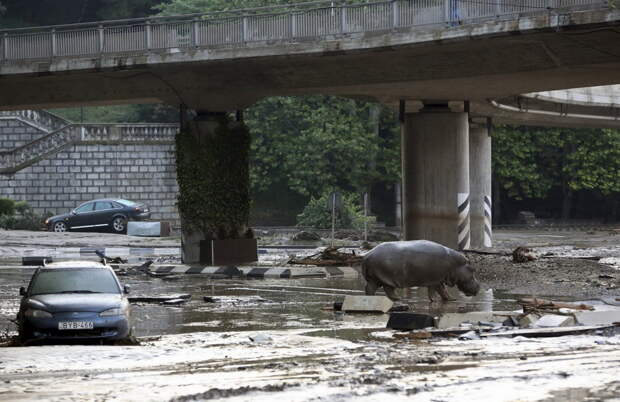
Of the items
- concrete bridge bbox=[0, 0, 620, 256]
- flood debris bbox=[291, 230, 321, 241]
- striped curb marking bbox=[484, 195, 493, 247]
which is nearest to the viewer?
concrete bridge bbox=[0, 0, 620, 256]

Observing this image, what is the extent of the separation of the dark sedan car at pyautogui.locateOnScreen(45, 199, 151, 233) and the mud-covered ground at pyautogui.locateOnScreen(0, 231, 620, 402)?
3260 cm

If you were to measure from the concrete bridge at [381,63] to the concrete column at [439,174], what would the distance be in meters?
0.04

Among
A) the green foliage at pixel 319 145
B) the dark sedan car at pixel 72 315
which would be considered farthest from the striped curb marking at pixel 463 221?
the green foliage at pixel 319 145

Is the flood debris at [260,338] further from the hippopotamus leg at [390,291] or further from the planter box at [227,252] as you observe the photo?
the planter box at [227,252]

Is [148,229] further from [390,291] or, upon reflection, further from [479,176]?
[390,291]

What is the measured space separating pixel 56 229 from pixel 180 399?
4747 cm

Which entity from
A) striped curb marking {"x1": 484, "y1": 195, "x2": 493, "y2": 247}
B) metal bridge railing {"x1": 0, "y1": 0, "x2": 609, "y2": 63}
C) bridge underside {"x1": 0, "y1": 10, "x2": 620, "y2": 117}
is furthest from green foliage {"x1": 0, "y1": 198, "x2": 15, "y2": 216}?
striped curb marking {"x1": 484, "y1": 195, "x2": 493, "y2": 247}

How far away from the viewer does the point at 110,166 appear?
6612 cm

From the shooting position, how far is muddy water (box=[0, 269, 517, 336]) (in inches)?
778

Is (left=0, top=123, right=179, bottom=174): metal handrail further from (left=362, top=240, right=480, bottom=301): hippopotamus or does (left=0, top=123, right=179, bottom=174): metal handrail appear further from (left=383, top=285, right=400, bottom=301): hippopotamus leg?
(left=362, top=240, right=480, bottom=301): hippopotamus

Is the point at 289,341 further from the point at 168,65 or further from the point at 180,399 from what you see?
the point at 168,65

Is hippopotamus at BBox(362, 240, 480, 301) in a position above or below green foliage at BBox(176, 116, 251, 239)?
below

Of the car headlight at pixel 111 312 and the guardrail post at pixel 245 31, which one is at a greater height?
the guardrail post at pixel 245 31

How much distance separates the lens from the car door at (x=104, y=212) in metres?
57.8
